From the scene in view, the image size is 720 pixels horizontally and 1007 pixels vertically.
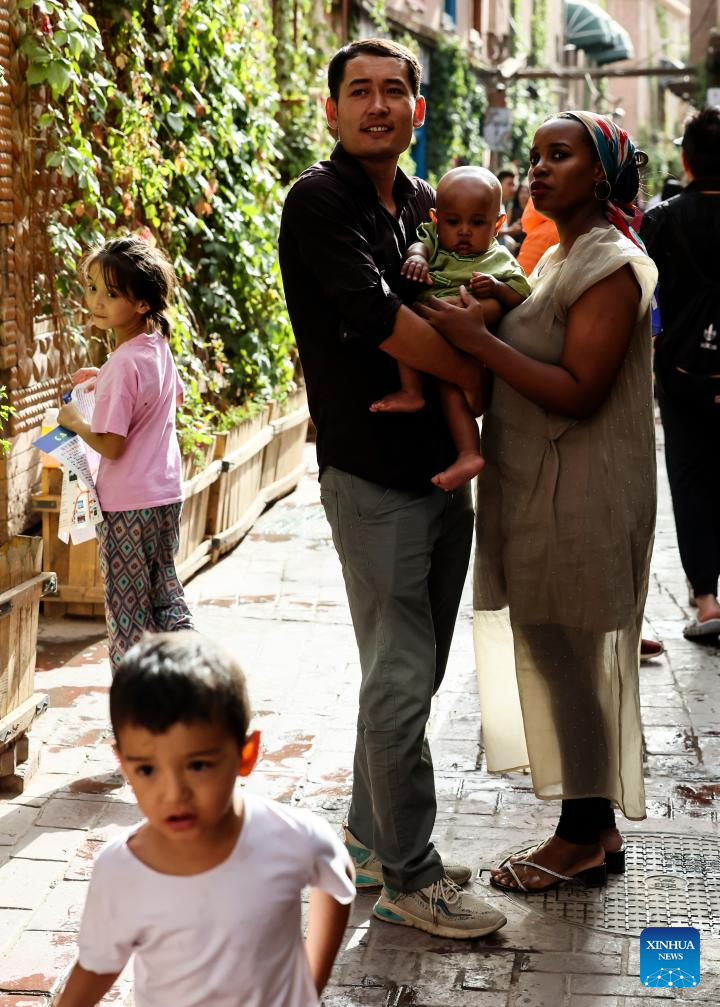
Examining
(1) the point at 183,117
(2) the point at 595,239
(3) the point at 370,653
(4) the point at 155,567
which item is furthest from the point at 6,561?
(1) the point at 183,117

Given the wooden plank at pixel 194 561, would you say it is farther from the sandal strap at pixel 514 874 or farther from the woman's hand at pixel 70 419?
the sandal strap at pixel 514 874

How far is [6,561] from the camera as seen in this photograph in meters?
4.36

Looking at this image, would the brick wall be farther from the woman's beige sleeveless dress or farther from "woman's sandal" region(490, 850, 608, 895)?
"woman's sandal" region(490, 850, 608, 895)

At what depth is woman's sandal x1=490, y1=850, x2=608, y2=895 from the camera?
371cm

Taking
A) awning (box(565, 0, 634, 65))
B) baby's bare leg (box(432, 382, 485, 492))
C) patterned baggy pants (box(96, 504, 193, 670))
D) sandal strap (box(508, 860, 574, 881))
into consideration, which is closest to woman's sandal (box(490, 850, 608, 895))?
sandal strap (box(508, 860, 574, 881))

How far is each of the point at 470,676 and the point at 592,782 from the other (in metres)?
2.03

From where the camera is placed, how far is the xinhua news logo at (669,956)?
3242mm

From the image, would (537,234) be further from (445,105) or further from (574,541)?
(445,105)

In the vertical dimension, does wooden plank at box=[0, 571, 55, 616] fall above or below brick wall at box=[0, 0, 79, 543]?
below

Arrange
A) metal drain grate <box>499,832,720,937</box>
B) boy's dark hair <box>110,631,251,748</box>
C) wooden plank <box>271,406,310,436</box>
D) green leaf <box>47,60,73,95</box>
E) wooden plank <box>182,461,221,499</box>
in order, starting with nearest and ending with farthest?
boy's dark hair <box>110,631,251,748</box>
metal drain grate <box>499,832,720,937</box>
green leaf <box>47,60,73,95</box>
wooden plank <box>182,461,221,499</box>
wooden plank <box>271,406,310,436</box>

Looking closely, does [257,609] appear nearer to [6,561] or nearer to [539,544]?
[6,561]

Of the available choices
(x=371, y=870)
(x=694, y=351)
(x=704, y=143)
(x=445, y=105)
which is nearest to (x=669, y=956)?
(x=371, y=870)

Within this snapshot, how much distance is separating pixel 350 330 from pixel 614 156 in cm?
84

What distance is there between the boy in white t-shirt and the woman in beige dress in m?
1.62
